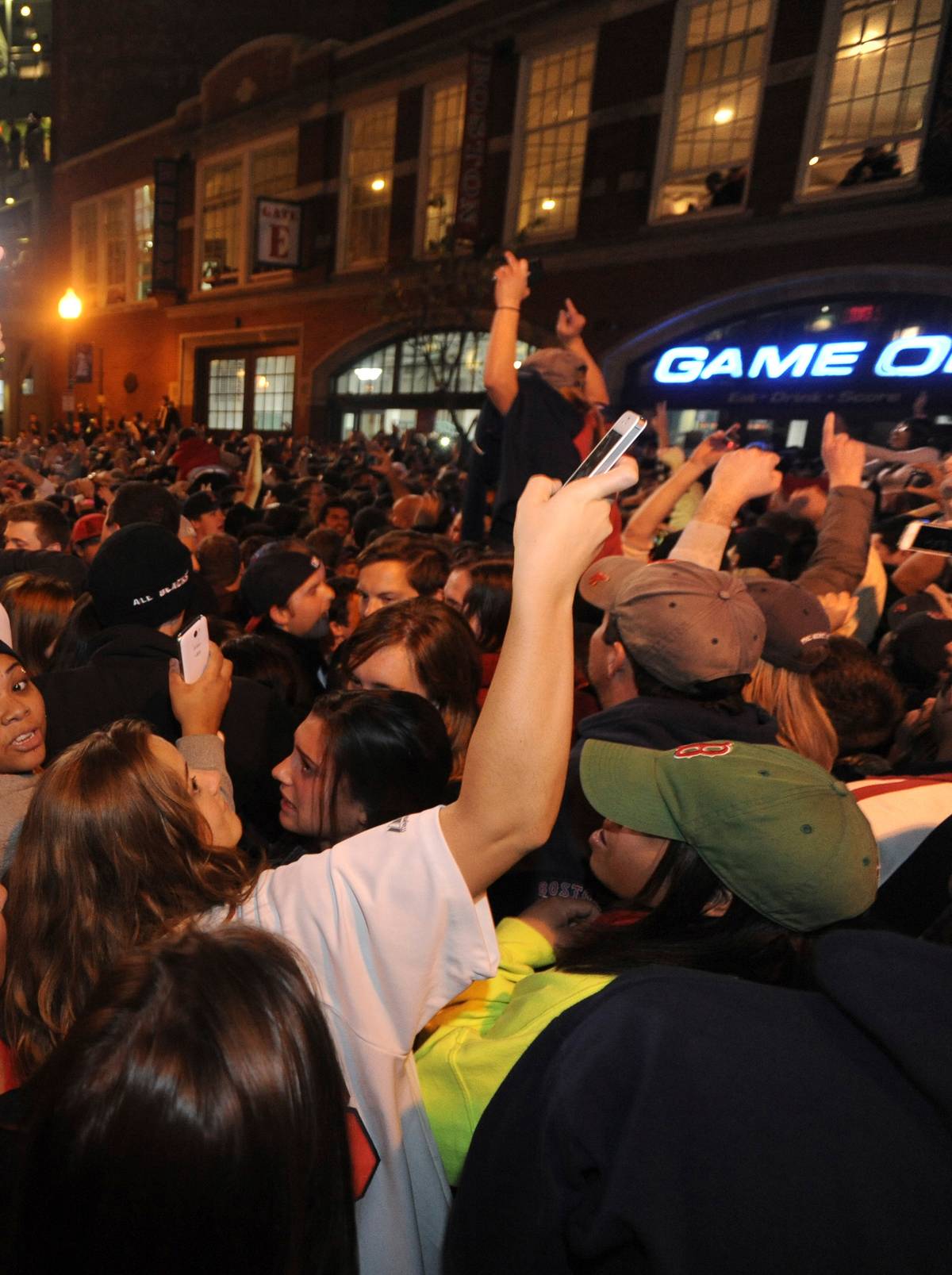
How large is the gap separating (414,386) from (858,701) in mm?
16961

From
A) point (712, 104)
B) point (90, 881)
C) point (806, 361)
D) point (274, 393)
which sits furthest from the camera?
point (274, 393)

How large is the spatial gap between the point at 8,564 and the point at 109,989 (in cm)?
373

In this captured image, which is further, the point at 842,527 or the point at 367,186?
the point at 367,186

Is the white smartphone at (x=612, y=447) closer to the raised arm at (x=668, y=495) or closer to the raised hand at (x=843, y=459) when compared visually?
the raised arm at (x=668, y=495)

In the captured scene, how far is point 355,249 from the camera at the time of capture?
19.4 metres

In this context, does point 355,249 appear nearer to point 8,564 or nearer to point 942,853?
point 8,564

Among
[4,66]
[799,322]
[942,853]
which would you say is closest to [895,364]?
[799,322]

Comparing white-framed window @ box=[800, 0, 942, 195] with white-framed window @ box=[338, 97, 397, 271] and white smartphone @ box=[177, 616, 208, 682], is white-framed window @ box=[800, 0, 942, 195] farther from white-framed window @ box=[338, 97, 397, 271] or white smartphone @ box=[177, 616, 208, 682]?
white smartphone @ box=[177, 616, 208, 682]

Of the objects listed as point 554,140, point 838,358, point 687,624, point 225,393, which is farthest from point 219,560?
point 225,393

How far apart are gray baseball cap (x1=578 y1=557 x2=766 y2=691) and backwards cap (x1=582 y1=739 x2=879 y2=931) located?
0.71 m

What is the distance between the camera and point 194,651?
7.22ft

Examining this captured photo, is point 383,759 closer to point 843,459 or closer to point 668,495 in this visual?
point 668,495

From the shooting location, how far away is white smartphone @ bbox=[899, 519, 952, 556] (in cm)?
281

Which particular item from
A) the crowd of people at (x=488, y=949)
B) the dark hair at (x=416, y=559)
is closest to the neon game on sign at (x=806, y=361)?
the dark hair at (x=416, y=559)
